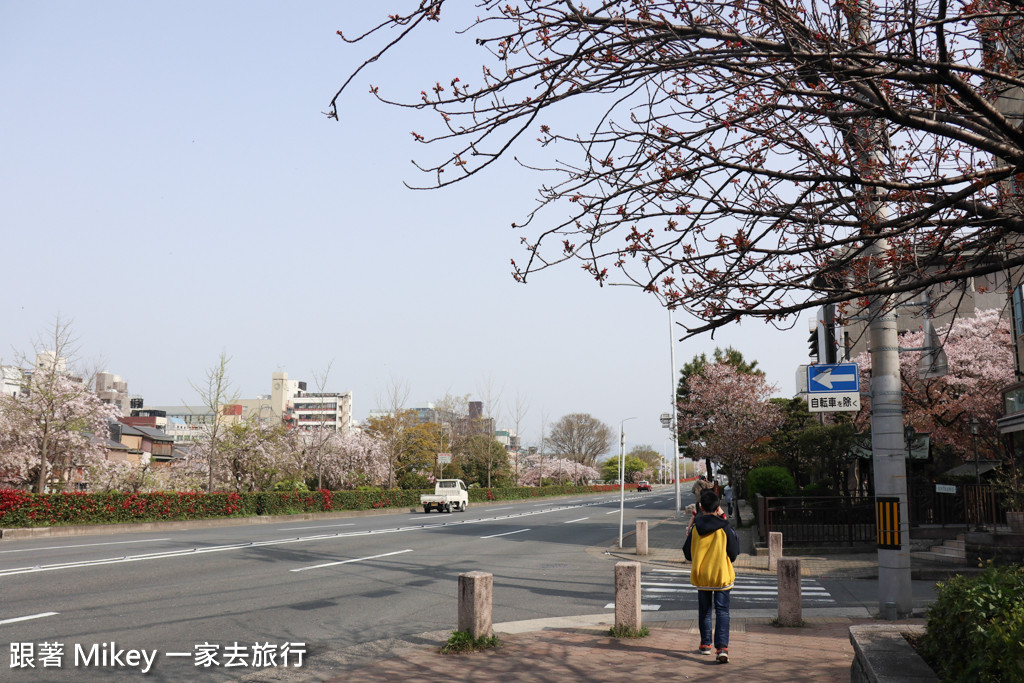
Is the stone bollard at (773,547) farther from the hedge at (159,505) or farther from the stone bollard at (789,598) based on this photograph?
the hedge at (159,505)

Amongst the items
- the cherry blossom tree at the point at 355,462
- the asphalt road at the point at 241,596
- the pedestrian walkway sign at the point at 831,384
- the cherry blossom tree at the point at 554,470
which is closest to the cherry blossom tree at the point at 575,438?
the cherry blossom tree at the point at 554,470

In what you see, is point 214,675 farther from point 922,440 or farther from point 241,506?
point 241,506

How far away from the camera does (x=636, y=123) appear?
5.37 m

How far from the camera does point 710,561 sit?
811 cm

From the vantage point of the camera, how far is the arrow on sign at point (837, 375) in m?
11.6

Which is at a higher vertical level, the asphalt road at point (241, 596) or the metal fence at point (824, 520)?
the metal fence at point (824, 520)

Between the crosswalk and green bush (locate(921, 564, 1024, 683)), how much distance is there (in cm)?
667

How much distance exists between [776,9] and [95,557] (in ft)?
52.7

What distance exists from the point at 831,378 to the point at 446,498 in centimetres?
3370

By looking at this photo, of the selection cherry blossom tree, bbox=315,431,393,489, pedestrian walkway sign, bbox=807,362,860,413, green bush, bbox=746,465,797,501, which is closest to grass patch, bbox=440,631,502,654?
pedestrian walkway sign, bbox=807,362,860,413

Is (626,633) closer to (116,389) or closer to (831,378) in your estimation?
(831,378)

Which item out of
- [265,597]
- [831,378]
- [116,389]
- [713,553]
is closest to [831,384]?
[831,378]

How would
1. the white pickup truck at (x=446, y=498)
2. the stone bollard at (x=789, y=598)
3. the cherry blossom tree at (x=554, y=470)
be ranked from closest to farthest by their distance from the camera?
the stone bollard at (x=789, y=598)
the white pickup truck at (x=446, y=498)
the cherry blossom tree at (x=554, y=470)

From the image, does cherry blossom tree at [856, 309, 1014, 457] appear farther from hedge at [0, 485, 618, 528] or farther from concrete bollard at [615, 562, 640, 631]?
hedge at [0, 485, 618, 528]
